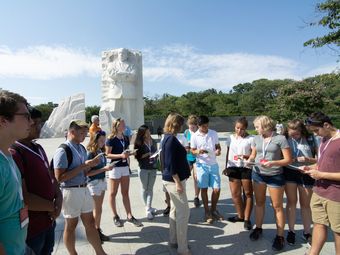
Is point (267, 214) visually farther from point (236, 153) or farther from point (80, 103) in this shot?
point (80, 103)

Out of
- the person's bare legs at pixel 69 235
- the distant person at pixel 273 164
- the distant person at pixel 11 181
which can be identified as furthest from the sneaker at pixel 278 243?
the distant person at pixel 11 181

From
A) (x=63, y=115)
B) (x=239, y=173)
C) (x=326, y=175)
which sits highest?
(x=63, y=115)

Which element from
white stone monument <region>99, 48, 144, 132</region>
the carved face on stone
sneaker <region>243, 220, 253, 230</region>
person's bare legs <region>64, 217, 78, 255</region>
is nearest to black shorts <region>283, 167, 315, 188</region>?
sneaker <region>243, 220, 253, 230</region>

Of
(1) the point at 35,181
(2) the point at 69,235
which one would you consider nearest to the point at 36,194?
(1) the point at 35,181

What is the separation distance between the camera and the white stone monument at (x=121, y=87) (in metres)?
15.4

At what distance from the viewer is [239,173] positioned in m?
3.94

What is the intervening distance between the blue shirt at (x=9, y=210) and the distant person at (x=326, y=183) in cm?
255

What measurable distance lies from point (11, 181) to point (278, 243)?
3130 millimetres

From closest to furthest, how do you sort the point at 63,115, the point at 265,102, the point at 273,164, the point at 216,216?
the point at 273,164 → the point at 216,216 → the point at 63,115 → the point at 265,102

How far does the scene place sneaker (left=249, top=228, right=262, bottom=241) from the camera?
11.4 ft

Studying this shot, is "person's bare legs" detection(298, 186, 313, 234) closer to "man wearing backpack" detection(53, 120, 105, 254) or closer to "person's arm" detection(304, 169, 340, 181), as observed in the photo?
"person's arm" detection(304, 169, 340, 181)

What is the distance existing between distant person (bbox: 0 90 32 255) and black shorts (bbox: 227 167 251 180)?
10.00ft

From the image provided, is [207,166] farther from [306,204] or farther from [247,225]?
[306,204]

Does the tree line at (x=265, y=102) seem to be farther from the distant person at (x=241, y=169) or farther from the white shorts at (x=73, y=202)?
the white shorts at (x=73, y=202)
